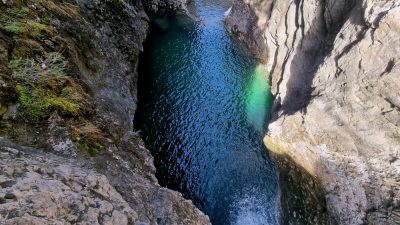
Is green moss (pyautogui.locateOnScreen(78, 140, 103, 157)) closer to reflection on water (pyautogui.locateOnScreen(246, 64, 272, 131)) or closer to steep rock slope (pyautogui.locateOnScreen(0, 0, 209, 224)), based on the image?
steep rock slope (pyautogui.locateOnScreen(0, 0, 209, 224))

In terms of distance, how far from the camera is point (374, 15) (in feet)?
43.0

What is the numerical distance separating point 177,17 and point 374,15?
90.0 ft

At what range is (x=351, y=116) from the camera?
14.2m

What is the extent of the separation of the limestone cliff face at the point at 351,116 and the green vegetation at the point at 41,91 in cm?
1113

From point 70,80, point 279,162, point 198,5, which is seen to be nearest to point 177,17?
point 198,5

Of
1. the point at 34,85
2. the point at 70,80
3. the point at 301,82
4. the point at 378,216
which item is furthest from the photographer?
the point at 301,82

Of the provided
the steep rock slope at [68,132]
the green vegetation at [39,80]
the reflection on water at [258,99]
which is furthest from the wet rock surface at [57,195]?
the reflection on water at [258,99]

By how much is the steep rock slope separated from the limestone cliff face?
778cm

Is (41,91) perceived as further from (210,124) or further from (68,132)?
(210,124)

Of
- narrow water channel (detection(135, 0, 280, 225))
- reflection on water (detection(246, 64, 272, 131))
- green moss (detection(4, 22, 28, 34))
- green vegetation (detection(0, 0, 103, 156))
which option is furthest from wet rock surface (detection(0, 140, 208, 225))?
reflection on water (detection(246, 64, 272, 131))

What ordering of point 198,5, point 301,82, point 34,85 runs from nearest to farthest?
point 34,85 → point 301,82 → point 198,5

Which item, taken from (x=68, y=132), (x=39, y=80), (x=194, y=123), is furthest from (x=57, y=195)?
(x=194, y=123)

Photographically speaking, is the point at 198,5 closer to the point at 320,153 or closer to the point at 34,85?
the point at 320,153

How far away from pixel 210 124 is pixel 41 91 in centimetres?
1216
